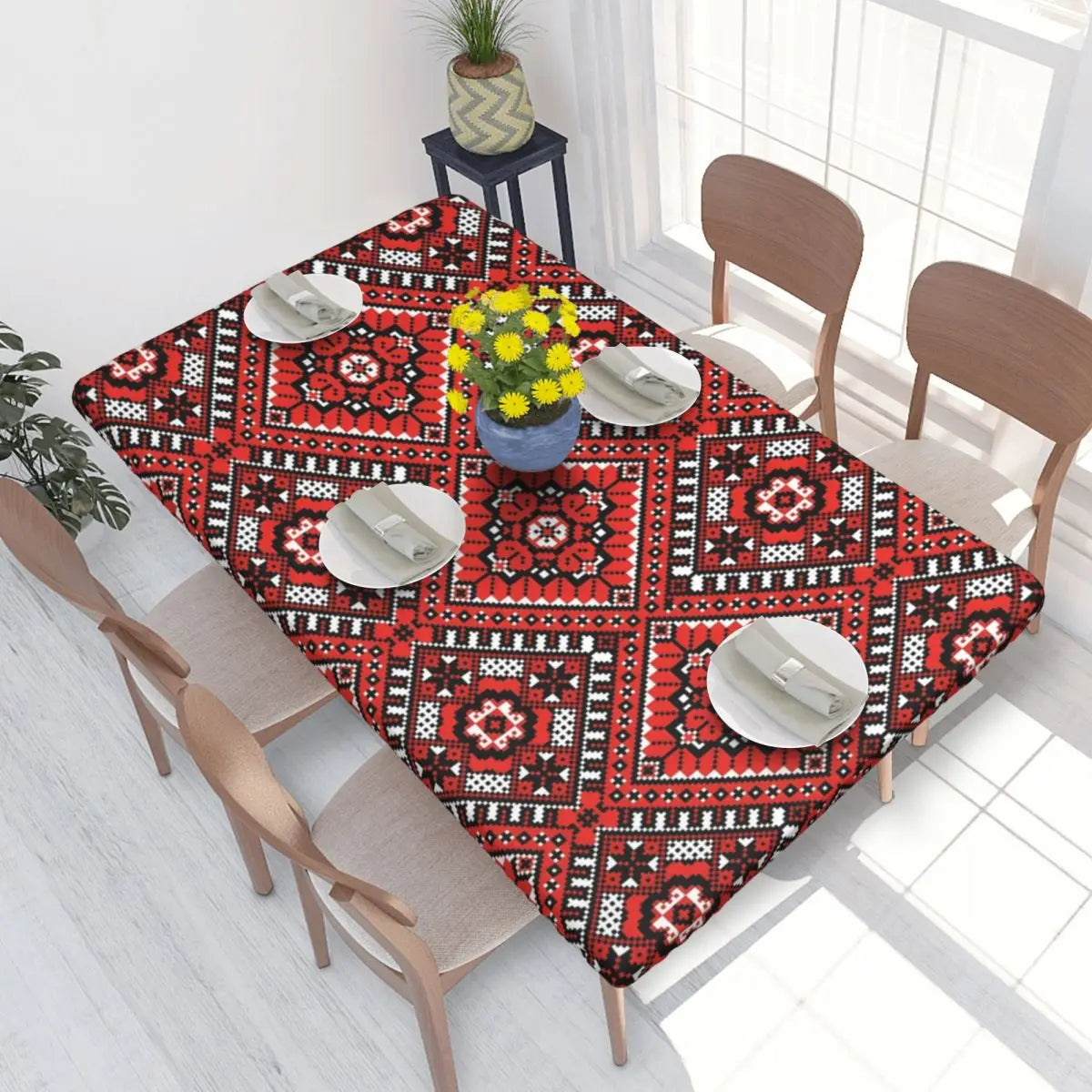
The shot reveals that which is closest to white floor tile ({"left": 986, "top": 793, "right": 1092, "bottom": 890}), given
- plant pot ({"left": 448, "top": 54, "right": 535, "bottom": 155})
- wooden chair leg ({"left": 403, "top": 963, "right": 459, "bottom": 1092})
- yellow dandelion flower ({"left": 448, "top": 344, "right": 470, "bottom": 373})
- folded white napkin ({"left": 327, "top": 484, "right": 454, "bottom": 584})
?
wooden chair leg ({"left": 403, "top": 963, "right": 459, "bottom": 1092})

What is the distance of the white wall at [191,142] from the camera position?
Answer: 2805 millimetres

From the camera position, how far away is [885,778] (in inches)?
92.0

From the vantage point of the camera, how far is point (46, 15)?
8.80 ft

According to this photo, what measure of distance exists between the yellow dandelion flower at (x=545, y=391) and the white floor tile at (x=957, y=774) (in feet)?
3.89

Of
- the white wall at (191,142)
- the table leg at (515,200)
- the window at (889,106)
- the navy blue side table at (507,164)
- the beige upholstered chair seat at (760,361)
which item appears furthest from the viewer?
the table leg at (515,200)

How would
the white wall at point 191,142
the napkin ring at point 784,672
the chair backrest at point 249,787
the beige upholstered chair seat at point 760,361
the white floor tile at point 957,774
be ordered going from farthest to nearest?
1. the white wall at point 191,142
2. the beige upholstered chair seat at point 760,361
3. the white floor tile at point 957,774
4. the napkin ring at point 784,672
5. the chair backrest at point 249,787

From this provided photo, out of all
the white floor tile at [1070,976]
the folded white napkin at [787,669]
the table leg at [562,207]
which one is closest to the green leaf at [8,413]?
the table leg at [562,207]

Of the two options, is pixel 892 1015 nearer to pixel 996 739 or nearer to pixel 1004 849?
pixel 1004 849

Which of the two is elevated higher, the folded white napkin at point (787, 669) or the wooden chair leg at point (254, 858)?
the folded white napkin at point (787, 669)

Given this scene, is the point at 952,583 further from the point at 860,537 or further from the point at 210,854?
the point at 210,854

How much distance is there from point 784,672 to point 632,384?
66 cm

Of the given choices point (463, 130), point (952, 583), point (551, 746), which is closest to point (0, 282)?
point (463, 130)

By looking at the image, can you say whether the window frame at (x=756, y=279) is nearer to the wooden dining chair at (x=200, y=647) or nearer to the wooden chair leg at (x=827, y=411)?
the wooden chair leg at (x=827, y=411)

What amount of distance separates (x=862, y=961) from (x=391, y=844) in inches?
36.5
